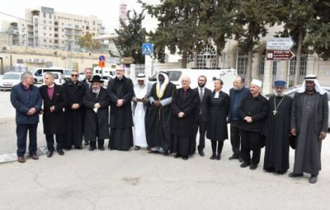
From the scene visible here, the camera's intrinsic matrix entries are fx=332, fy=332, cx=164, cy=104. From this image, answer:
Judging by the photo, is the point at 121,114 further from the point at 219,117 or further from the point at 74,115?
the point at 219,117

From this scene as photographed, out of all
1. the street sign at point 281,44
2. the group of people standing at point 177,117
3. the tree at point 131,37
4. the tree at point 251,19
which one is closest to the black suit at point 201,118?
the group of people standing at point 177,117

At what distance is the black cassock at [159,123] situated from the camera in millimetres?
7453

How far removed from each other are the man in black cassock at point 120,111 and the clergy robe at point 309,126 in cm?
364

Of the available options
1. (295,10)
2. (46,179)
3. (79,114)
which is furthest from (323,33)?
(46,179)

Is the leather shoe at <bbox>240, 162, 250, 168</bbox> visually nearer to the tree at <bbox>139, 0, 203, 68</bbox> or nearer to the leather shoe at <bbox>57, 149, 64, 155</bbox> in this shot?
the leather shoe at <bbox>57, 149, 64, 155</bbox>

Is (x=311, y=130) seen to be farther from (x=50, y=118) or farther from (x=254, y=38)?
(x=254, y=38)

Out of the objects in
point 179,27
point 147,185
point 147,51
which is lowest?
point 147,185

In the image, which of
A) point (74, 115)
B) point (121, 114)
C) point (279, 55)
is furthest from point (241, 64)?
point (74, 115)

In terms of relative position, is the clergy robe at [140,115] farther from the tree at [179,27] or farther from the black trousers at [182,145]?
the tree at [179,27]

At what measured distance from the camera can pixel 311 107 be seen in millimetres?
5711

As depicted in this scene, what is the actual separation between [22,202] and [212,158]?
393 centimetres

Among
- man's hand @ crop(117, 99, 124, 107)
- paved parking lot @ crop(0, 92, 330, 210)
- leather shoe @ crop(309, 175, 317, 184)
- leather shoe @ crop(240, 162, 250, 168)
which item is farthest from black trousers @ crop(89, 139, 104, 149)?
leather shoe @ crop(309, 175, 317, 184)

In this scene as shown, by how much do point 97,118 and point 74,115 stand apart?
525 millimetres

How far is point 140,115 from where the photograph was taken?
25.9 ft
